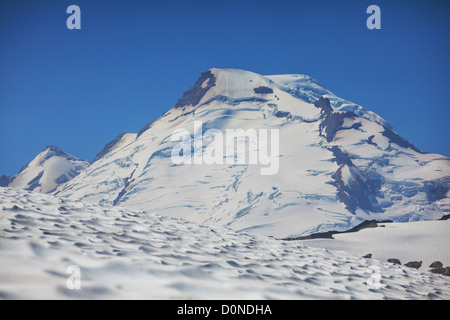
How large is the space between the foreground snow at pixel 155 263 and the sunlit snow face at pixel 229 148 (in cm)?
12139

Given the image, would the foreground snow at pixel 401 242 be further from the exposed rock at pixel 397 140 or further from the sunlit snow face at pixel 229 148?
the exposed rock at pixel 397 140

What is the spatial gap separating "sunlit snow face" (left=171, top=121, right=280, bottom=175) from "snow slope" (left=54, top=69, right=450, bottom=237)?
1441mm

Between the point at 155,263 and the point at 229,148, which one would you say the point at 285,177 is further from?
the point at 155,263

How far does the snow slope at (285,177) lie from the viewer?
12138 cm

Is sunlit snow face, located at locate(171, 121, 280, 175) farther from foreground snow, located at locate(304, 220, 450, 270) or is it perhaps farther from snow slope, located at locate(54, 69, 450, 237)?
foreground snow, located at locate(304, 220, 450, 270)

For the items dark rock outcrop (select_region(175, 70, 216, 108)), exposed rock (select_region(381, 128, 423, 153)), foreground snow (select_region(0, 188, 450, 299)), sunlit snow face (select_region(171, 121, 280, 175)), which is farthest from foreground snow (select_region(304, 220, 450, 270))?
dark rock outcrop (select_region(175, 70, 216, 108))

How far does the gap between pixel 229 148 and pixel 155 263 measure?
138 m

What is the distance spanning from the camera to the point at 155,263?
727 centimetres

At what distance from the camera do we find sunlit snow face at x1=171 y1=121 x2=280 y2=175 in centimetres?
13800

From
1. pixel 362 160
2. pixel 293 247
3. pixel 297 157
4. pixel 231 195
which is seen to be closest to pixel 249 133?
pixel 297 157

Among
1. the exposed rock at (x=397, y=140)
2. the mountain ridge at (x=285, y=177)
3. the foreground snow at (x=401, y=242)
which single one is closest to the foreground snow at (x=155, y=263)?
the foreground snow at (x=401, y=242)

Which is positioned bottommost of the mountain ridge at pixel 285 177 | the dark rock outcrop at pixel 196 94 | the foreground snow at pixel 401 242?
the foreground snow at pixel 401 242
